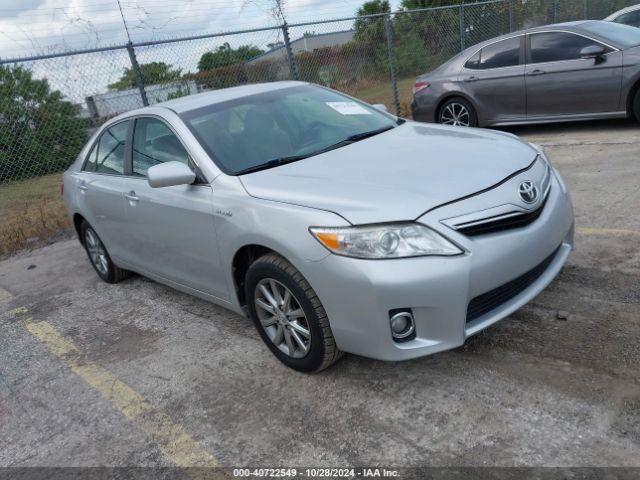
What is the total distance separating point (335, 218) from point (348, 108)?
5.88 ft

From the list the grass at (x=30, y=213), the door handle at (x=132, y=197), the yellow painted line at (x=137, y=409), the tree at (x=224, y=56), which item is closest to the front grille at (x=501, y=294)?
the yellow painted line at (x=137, y=409)

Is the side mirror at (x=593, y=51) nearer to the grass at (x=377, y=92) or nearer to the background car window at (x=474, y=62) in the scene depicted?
the background car window at (x=474, y=62)

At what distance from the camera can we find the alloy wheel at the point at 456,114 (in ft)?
28.3

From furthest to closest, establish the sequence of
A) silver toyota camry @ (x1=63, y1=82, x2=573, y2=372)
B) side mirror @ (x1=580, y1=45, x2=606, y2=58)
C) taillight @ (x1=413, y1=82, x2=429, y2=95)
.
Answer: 1. taillight @ (x1=413, y1=82, x2=429, y2=95)
2. side mirror @ (x1=580, y1=45, x2=606, y2=58)
3. silver toyota camry @ (x1=63, y1=82, x2=573, y2=372)

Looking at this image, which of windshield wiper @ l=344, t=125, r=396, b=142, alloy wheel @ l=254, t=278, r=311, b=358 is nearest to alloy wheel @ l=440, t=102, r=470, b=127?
windshield wiper @ l=344, t=125, r=396, b=142

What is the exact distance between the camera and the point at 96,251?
5418 millimetres

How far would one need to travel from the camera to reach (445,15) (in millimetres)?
12852

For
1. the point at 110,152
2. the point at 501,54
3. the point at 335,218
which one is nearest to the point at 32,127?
the point at 110,152

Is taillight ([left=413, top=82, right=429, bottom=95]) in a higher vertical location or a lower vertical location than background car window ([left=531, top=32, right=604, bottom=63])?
lower

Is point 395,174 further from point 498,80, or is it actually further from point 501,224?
point 498,80

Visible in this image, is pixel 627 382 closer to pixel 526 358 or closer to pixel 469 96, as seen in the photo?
pixel 526 358

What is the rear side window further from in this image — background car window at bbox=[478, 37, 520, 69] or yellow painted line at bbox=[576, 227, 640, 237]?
yellow painted line at bbox=[576, 227, 640, 237]

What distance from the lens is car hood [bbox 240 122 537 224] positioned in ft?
9.21

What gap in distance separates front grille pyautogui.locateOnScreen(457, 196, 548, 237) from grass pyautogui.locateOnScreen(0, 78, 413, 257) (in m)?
6.44
